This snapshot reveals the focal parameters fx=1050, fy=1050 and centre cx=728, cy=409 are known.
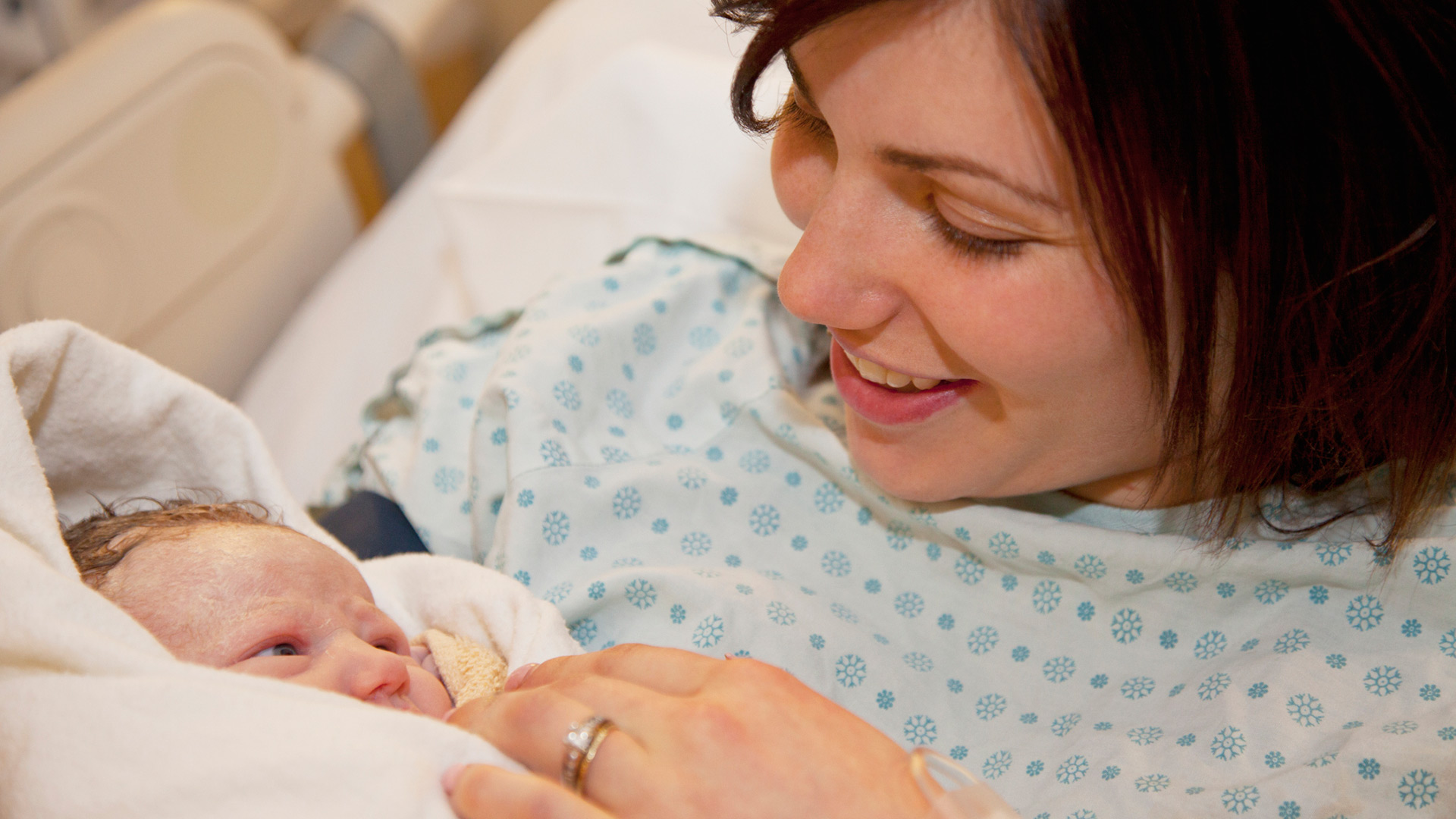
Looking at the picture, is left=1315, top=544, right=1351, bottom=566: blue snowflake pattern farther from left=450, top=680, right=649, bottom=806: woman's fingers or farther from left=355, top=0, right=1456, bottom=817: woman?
left=450, top=680, right=649, bottom=806: woman's fingers

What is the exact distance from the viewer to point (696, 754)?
648mm

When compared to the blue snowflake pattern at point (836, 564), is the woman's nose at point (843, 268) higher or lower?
higher

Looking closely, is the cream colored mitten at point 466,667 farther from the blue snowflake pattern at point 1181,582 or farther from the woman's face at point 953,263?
the blue snowflake pattern at point 1181,582

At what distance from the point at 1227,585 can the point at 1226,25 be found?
526 mm

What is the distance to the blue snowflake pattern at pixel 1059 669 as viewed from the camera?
98 cm

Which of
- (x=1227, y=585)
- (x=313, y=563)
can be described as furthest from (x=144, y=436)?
(x=1227, y=585)

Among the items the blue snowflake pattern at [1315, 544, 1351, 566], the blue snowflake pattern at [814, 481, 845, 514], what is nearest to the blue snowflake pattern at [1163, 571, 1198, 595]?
the blue snowflake pattern at [1315, 544, 1351, 566]

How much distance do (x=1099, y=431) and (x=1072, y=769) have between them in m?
0.29

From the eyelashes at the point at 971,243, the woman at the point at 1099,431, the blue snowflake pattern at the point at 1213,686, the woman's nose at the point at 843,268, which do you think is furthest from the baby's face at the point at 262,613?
the blue snowflake pattern at the point at 1213,686

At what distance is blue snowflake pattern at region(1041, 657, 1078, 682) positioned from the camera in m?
0.98

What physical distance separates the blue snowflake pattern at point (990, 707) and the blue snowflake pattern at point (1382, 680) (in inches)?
11.9

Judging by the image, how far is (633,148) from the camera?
165 cm

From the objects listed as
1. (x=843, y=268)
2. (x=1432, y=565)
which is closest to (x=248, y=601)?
(x=843, y=268)

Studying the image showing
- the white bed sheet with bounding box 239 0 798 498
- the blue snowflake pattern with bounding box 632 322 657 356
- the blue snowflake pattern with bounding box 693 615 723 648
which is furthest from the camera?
the white bed sheet with bounding box 239 0 798 498
